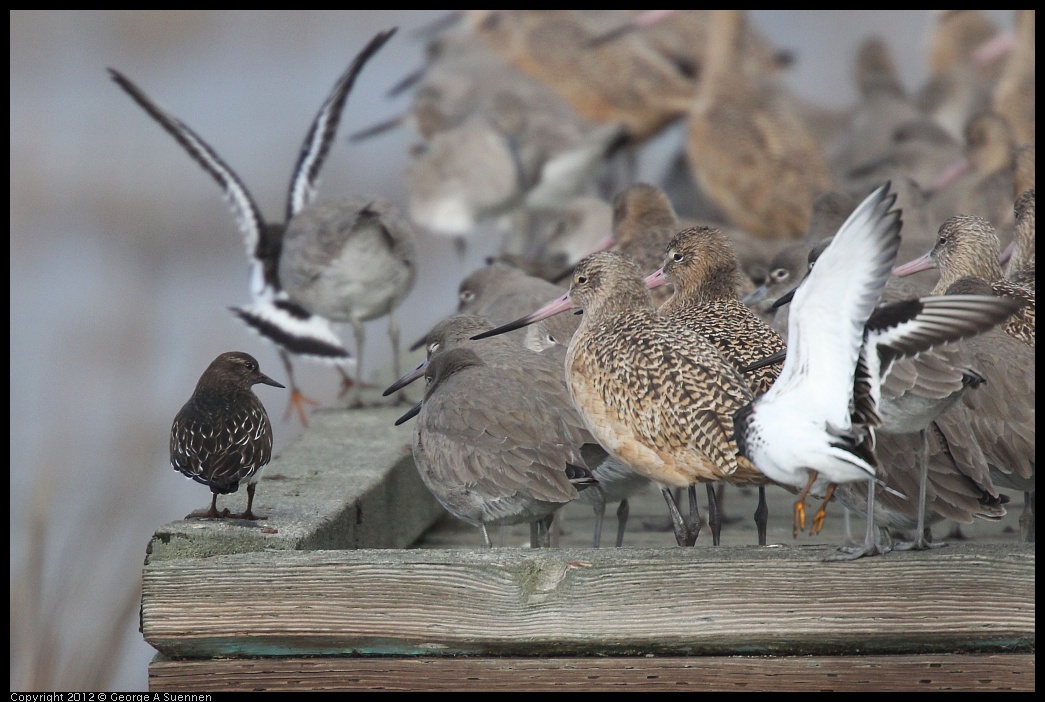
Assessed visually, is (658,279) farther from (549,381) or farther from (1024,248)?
(1024,248)

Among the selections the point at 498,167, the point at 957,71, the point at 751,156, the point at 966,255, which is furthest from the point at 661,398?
the point at 957,71

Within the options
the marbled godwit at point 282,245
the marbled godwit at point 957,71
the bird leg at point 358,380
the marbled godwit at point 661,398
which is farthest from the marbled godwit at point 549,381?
the marbled godwit at point 957,71

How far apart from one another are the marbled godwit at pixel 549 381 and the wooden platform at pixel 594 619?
76 cm

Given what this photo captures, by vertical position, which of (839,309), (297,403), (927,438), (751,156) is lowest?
(297,403)

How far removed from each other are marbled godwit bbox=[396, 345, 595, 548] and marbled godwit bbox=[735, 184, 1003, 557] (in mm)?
808

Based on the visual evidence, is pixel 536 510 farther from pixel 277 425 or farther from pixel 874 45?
pixel 874 45

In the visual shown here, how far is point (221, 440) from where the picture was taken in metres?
4.07

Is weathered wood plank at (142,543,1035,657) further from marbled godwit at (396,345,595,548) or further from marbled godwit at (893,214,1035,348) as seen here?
marbled godwit at (893,214,1035,348)

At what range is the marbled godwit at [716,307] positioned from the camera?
424 centimetres

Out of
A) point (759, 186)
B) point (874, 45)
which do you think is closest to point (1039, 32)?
point (759, 186)

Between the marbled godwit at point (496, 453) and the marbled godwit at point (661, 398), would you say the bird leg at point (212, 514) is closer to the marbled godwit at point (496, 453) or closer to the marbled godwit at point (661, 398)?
the marbled godwit at point (496, 453)

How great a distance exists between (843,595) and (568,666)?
66 centimetres

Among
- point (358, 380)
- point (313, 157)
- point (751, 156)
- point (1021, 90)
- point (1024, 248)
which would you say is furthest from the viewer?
point (1021, 90)

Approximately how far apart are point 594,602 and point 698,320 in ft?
3.97
